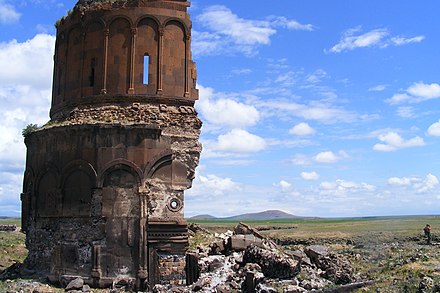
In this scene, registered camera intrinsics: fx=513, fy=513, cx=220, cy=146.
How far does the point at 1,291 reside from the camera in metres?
12.5

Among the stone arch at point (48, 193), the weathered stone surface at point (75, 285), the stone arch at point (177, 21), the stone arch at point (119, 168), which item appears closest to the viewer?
the weathered stone surface at point (75, 285)

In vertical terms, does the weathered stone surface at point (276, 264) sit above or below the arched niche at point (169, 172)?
below

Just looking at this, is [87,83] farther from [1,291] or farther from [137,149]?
[1,291]

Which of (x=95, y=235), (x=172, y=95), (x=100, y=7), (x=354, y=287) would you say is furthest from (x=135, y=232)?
(x=100, y=7)

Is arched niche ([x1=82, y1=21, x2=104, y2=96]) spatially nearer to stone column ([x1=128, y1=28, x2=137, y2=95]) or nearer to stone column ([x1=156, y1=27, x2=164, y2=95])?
stone column ([x1=128, y1=28, x2=137, y2=95])

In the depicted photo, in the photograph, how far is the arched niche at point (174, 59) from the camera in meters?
15.2

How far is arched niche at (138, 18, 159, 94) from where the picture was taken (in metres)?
15.0

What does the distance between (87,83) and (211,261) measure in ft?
21.7

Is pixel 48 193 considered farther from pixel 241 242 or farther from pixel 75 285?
pixel 241 242

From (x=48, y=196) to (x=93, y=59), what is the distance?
14.0 feet

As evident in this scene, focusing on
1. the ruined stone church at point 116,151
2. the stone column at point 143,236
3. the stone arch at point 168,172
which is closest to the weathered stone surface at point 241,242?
the ruined stone church at point 116,151

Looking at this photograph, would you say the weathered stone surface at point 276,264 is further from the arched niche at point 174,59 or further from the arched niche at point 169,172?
the arched niche at point 174,59

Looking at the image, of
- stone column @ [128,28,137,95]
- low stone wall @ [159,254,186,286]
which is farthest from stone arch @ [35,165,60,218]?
low stone wall @ [159,254,186,286]

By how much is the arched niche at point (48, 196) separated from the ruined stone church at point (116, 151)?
0.09ft
